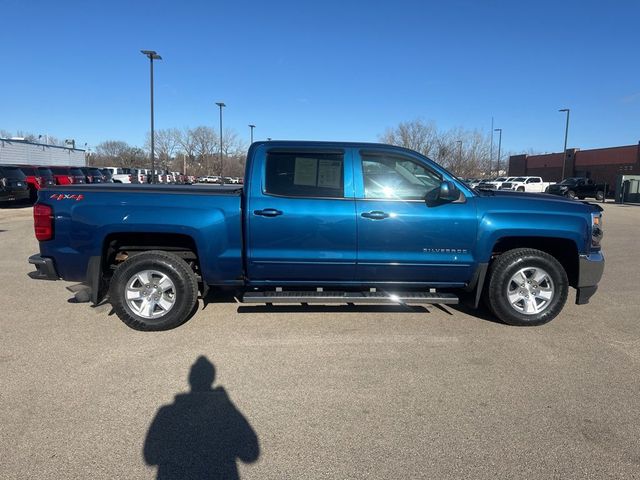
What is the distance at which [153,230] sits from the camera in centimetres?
466

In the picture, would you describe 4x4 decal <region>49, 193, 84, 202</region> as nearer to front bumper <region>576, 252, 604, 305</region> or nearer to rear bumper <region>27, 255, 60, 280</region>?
rear bumper <region>27, 255, 60, 280</region>

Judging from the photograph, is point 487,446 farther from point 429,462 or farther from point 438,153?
point 438,153

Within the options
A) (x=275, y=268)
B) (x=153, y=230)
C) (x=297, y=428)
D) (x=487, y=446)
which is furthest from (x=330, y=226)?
(x=487, y=446)

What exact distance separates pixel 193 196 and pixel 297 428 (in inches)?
103

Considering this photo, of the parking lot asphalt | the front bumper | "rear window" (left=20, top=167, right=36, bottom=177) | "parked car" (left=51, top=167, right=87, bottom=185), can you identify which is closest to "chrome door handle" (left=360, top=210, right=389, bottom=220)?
the parking lot asphalt

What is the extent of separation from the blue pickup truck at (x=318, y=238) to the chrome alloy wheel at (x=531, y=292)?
0.01m

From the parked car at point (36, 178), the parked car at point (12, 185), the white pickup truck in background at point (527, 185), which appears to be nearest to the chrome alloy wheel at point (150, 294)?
the parked car at point (12, 185)

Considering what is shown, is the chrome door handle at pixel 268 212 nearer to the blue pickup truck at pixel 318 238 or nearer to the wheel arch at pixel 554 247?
the blue pickup truck at pixel 318 238

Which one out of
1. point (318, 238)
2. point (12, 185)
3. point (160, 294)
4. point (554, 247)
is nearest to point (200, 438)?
point (160, 294)

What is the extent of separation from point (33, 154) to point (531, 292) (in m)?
59.7

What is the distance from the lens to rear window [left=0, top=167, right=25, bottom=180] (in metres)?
18.8

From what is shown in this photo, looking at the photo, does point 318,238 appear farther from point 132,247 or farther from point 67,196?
point 67,196

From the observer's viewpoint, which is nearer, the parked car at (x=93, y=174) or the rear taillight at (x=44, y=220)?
the rear taillight at (x=44, y=220)

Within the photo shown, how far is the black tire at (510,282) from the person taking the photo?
4945mm
